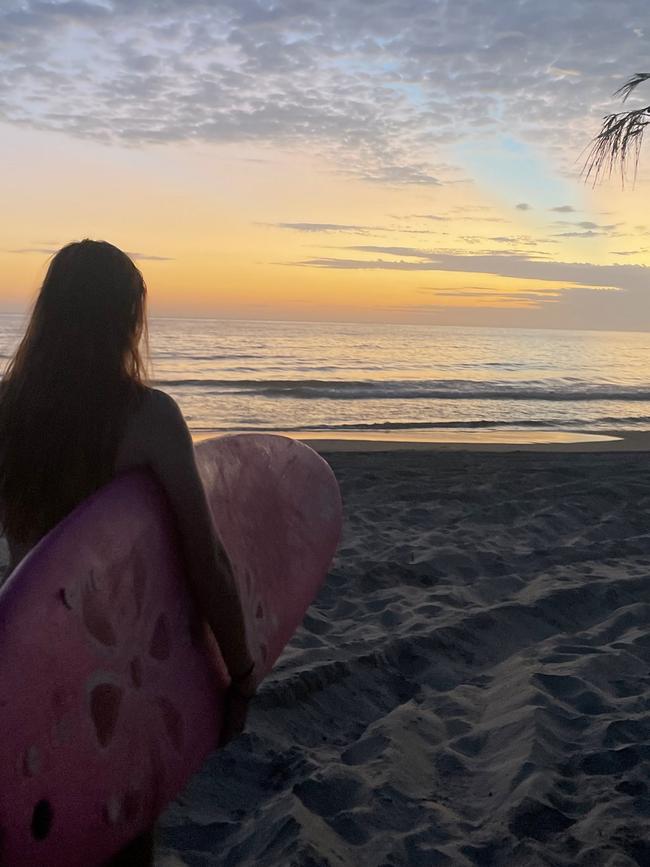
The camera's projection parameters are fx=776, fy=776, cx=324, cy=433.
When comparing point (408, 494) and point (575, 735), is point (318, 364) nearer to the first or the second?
point (408, 494)

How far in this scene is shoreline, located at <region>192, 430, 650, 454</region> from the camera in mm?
10227

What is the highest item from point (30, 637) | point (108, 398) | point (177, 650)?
point (108, 398)

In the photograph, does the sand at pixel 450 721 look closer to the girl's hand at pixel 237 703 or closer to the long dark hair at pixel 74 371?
the girl's hand at pixel 237 703

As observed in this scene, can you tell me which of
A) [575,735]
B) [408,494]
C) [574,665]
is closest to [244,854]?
[575,735]

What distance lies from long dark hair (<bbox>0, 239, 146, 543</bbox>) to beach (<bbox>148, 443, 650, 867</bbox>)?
3.87ft

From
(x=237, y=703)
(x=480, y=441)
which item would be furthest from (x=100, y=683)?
(x=480, y=441)

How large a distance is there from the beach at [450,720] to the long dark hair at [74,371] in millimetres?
1178

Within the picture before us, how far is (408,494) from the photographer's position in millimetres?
6609

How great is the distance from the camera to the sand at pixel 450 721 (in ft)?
7.11

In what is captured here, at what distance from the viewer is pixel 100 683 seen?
1.78 meters

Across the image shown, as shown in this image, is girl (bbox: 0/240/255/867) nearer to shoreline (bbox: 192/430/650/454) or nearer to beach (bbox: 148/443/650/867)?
beach (bbox: 148/443/650/867)

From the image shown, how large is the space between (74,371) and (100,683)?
2.35ft

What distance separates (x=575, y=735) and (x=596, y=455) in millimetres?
7622

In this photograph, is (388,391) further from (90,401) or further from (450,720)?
(90,401)
